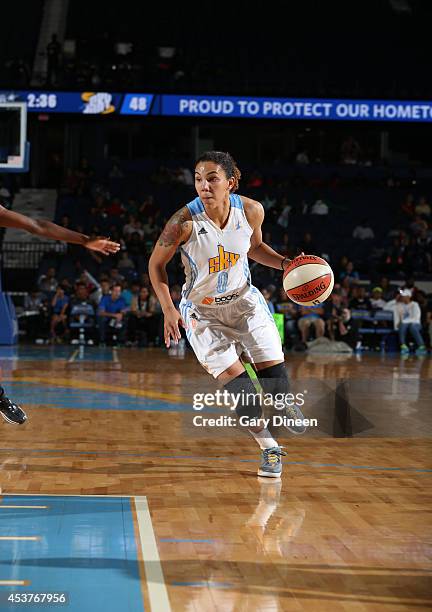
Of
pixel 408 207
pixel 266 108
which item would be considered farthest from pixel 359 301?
pixel 266 108

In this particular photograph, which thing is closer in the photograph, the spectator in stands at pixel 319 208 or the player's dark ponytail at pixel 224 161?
the player's dark ponytail at pixel 224 161

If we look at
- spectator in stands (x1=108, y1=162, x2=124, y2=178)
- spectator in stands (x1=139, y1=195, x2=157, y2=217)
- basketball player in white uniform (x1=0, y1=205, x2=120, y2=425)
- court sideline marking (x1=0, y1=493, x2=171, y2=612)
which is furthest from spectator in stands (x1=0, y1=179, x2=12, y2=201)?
court sideline marking (x1=0, y1=493, x2=171, y2=612)

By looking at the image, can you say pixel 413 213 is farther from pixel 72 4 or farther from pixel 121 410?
pixel 121 410

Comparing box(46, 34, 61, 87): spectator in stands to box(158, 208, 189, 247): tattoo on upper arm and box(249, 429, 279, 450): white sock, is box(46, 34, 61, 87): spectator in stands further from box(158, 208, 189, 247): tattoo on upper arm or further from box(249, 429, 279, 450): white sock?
box(249, 429, 279, 450): white sock

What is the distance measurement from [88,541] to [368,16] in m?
31.0

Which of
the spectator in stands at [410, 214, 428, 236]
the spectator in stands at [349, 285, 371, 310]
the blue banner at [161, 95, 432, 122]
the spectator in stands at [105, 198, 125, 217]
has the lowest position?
the spectator in stands at [349, 285, 371, 310]

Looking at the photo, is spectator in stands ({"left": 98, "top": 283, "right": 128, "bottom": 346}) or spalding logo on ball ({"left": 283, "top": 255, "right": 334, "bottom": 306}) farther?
spectator in stands ({"left": 98, "top": 283, "right": 128, "bottom": 346})

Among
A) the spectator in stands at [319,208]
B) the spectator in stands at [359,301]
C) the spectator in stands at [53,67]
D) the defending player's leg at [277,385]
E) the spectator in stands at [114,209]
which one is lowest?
the defending player's leg at [277,385]

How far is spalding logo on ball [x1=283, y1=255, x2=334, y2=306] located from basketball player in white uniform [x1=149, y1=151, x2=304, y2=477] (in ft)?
0.86

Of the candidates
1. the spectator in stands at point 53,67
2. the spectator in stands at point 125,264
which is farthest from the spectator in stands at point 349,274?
the spectator in stands at point 53,67

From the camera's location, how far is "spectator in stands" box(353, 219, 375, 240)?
24.5 metres

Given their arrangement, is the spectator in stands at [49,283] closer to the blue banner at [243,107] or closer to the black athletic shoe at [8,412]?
the blue banner at [243,107]

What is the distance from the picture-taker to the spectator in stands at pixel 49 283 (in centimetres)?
2020

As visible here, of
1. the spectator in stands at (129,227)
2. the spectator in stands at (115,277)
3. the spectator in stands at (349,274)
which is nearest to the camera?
the spectator in stands at (115,277)
